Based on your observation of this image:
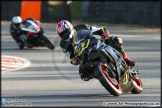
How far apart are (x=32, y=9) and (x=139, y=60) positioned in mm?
12867

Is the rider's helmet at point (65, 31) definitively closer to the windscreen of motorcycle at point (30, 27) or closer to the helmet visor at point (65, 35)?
the helmet visor at point (65, 35)

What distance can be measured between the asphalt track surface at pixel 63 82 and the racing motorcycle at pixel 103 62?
22 cm

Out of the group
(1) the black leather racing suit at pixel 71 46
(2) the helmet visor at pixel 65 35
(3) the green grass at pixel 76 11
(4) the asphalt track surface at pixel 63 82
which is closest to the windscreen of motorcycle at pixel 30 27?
(4) the asphalt track surface at pixel 63 82

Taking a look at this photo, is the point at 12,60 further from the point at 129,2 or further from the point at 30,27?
the point at 129,2

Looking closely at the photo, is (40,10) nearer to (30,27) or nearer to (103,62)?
(30,27)

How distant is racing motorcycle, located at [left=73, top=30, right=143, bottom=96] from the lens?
350 inches

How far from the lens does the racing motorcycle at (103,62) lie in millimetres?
8883

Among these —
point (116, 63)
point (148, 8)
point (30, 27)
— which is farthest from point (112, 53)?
point (148, 8)

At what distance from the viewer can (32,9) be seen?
28641 millimetres

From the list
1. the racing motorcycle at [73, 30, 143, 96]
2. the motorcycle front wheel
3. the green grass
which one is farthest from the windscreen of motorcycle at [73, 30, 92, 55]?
the green grass

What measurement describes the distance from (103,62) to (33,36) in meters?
11.2

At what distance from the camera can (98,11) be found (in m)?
27.3

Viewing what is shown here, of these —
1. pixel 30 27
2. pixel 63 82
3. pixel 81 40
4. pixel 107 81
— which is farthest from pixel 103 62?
pixel 30 27

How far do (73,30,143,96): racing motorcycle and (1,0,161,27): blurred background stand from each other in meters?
16.8
